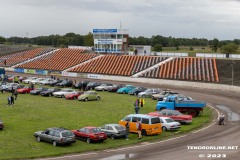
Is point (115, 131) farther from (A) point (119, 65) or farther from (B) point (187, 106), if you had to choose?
(A) point (119, 65)

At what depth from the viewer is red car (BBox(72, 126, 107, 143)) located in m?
28.2

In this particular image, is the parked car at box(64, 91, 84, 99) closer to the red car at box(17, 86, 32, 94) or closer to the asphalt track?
the red car at box(17, 86, 32, 94)

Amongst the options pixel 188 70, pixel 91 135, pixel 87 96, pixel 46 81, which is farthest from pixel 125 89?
pixel 91 135

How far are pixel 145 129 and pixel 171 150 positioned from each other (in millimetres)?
5272

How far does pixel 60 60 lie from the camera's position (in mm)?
106562

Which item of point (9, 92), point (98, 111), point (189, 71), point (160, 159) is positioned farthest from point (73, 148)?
point (189, 71)

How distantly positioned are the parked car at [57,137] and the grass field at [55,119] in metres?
0.40

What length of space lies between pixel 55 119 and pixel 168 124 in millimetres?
11286

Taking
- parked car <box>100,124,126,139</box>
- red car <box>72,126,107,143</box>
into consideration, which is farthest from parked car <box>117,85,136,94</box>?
red car <box>72,126,107,143</box>

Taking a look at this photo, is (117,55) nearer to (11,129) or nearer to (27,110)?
(27,110)

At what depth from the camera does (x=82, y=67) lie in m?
95.9

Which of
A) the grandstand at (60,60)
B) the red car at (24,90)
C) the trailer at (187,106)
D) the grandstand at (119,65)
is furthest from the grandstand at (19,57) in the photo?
Result: the trailer at (187,106)

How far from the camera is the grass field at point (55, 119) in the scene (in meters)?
26.6

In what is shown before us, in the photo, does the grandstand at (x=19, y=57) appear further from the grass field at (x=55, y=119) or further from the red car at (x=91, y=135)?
the red car at (x=91, y=135)
